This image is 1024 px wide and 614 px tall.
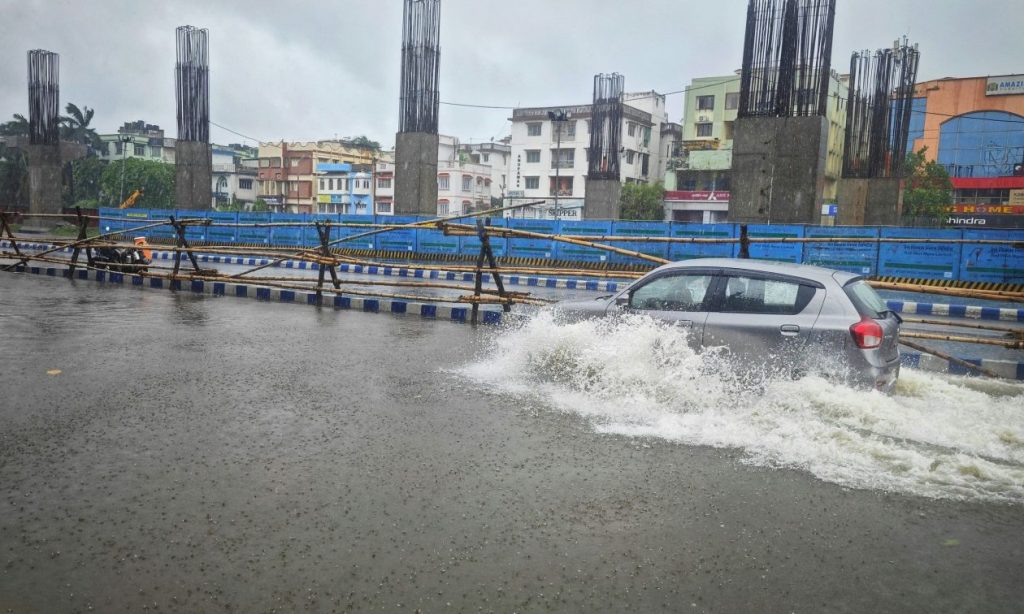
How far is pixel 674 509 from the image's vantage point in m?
4.26

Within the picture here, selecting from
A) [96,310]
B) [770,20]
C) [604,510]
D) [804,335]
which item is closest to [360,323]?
[96,310]

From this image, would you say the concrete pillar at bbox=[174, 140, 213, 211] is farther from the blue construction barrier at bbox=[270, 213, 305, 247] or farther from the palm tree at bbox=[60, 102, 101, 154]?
the palm tree at bbox=[60, 102, 101, 154]

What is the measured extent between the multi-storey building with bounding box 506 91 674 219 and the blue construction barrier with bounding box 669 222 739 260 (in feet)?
137

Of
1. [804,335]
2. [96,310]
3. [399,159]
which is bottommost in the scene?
[96,310]

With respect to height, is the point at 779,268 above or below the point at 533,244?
above

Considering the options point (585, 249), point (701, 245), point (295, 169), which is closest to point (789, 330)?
point (701, 245)

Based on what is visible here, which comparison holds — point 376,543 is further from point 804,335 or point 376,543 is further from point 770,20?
point 770,20

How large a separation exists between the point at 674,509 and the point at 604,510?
0.42 m

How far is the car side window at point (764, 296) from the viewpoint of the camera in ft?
21.3

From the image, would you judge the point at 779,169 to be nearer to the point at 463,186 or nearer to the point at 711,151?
the point at 711,151

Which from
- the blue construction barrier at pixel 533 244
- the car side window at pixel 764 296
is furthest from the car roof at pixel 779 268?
the blue construction barrier at pixel 533 244

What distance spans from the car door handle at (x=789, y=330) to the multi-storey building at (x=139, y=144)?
9246cm

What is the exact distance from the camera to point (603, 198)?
33.1 m

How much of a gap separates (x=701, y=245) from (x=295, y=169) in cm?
7112
